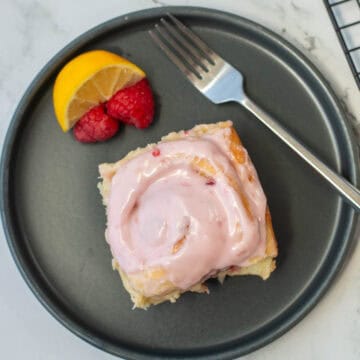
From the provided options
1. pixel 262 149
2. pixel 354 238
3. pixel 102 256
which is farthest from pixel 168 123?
pixel 354 238

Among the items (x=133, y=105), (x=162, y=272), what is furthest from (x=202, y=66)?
(x=162, y=272)

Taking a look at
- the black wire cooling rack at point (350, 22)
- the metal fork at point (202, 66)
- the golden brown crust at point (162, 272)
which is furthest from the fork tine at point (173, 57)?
the black wire cooling rack at point (350, 22)

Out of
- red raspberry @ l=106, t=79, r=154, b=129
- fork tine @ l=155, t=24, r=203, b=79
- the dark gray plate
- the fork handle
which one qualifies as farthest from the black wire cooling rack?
red raspberry @ l=106, t=79, r=154, b=129

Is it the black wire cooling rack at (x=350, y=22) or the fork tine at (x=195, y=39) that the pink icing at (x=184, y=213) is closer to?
the fork tine at (x=195, y=39)

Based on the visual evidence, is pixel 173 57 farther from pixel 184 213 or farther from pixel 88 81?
pixel 184 213

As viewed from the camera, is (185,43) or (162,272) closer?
(162,272)

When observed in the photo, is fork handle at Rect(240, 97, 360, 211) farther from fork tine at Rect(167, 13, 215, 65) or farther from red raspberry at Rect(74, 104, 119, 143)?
red raspberry at Rect(74, 104, 119, 143)
